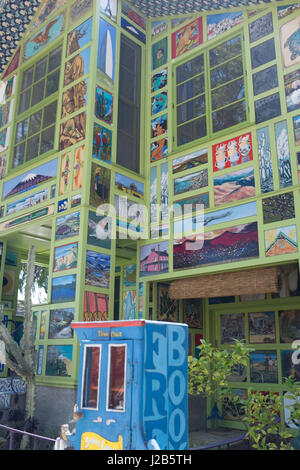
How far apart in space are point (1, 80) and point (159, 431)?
11.2m

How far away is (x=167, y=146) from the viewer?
9.41 meters

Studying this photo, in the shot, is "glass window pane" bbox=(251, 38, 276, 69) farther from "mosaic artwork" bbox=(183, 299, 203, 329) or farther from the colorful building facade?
"mosaic artwork" bbox=(183, 299, 203, 329)

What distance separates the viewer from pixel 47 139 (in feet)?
33.1

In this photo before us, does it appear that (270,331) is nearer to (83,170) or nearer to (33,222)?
(83,170)

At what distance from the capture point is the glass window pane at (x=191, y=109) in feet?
29.8

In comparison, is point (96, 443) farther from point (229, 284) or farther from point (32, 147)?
point (32, 147)

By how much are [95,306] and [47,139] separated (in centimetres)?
437

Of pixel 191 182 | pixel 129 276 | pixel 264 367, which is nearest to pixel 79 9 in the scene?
pixel 191 182

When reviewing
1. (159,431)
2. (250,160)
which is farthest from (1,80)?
(159,431)

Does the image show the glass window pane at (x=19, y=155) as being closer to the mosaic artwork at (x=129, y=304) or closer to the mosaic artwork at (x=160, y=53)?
A: the mosaic artwork at (x=160, y=53)

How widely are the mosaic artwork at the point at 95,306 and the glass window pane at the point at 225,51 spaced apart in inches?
213

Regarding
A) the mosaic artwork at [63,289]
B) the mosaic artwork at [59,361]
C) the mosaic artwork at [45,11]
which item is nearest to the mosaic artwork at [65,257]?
the mosaic artwork at [63,289]

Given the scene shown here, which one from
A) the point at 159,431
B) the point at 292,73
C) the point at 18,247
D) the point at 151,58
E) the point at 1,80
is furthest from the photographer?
the point at 1,80

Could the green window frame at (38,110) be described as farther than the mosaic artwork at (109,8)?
Yes
